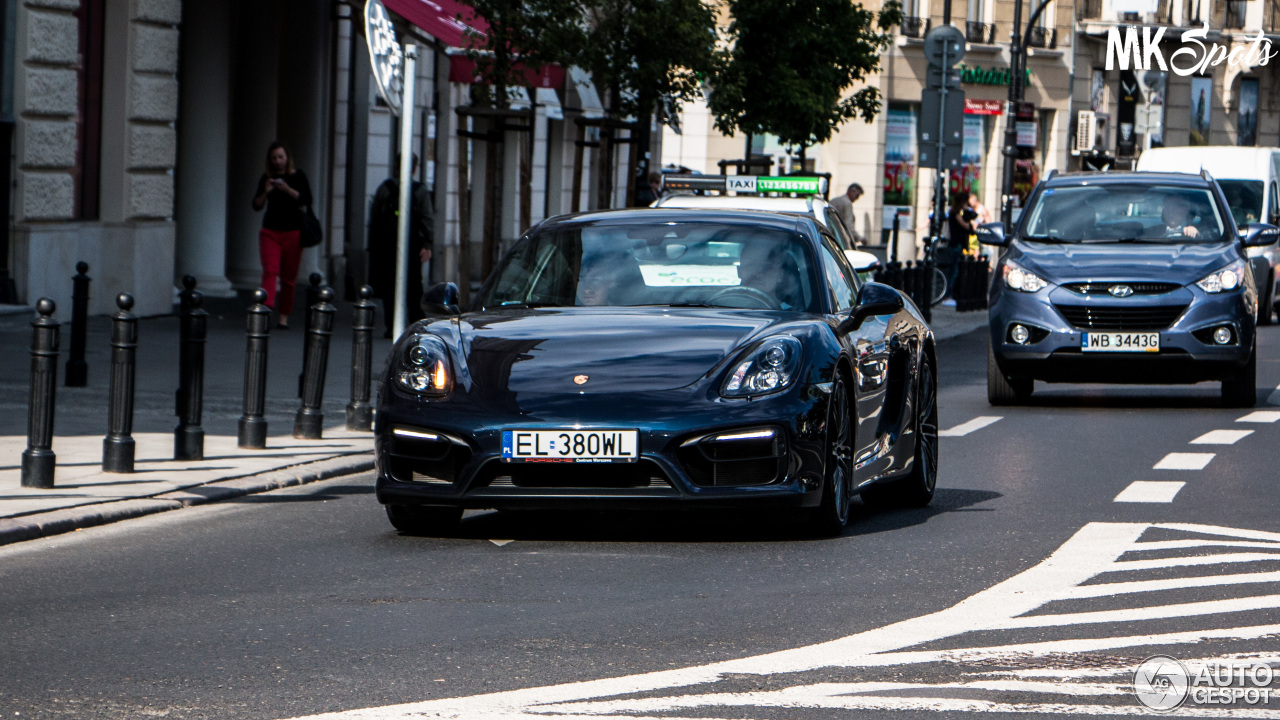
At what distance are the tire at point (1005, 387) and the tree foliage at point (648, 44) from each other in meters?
5.96

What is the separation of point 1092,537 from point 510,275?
262 centimetres

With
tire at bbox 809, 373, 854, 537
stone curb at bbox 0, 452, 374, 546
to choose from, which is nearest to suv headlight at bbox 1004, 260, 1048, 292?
stone curb at bbox 0, 452, 374, 546

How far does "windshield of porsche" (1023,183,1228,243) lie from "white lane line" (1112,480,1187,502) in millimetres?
5704

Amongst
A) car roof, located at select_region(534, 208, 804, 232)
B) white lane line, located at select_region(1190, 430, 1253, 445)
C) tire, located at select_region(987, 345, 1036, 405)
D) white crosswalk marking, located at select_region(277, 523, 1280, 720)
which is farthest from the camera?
tire, located at select_region(987, 345, 1036, 405)

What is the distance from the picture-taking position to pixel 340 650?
6195 mm

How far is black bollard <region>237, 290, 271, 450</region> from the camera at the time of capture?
39.1 ft

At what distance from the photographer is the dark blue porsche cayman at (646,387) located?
27.2 ft

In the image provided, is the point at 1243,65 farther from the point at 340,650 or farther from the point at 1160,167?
the point at 340,650

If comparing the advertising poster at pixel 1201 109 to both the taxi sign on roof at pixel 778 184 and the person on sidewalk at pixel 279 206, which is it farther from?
the person on sidewalk at pixel 279 206

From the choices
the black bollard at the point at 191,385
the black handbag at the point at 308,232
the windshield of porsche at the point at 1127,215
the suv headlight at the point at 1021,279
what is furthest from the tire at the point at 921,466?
the black handbag at the point at 308,232

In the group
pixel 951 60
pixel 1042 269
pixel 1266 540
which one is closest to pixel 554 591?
pixel 1266 540

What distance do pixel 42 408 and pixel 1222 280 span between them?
8948 mm

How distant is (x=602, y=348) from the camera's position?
8547mm

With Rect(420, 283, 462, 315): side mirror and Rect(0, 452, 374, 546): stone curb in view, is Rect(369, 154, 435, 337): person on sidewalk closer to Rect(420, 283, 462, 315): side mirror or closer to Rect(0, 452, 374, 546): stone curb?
Rect(0, 452, 374, 546): stone curb
